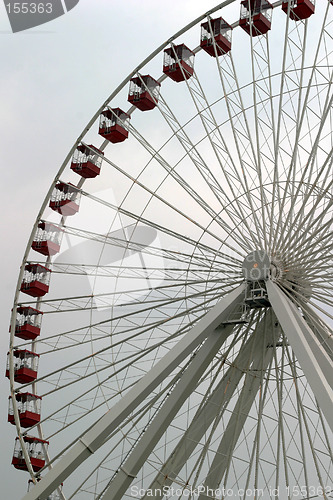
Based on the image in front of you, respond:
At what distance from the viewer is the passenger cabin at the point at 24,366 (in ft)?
91.6

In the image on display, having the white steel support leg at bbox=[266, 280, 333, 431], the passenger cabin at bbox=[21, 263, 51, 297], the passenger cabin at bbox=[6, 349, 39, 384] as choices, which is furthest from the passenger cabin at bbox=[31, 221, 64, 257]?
the white steel support leg at bbox=[266, 280, 333, 431]

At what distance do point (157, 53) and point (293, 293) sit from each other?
903cm

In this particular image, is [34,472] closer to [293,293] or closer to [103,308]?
[103,308]

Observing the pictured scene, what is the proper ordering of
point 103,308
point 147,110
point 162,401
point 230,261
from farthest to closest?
point 147,110
point 103,308
point 230,261
point 162,401

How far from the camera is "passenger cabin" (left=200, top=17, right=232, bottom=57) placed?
2686 centimetres

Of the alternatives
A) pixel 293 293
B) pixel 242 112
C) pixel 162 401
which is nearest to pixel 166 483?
pixel 162 401

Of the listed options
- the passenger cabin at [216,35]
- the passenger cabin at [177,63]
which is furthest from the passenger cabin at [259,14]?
the passenger cabin at [177,63]

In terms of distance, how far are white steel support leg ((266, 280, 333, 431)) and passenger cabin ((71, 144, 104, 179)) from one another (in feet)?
28.7

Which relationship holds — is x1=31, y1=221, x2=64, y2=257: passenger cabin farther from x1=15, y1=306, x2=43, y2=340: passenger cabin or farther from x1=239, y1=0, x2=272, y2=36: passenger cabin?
x1=239, y1=0, x2=272, y2=36: passenger cabin

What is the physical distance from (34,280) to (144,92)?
23.5ft

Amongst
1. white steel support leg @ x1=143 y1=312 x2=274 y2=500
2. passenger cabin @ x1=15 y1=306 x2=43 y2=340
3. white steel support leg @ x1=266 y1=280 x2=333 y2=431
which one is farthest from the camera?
passenger cabin @ x1=15 y1=306 x2=43 y2=340

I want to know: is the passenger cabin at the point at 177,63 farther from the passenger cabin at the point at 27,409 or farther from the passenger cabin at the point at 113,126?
the passenger cabin at the point at 27,409

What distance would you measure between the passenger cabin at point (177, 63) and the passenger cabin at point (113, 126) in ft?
6.68

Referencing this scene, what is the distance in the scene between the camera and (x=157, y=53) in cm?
2697
